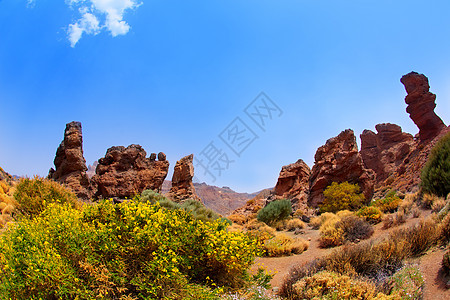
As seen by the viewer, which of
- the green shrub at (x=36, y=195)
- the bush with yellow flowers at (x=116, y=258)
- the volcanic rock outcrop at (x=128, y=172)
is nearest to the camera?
the bush with yellow flowers at (x=116, y=258)

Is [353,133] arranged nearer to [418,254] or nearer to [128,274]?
[418,254]

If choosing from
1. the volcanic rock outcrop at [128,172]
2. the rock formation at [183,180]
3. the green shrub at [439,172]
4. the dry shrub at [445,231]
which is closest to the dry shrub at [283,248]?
the dry shrub at [445,231]

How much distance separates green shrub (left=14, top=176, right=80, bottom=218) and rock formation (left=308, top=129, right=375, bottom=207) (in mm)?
21693

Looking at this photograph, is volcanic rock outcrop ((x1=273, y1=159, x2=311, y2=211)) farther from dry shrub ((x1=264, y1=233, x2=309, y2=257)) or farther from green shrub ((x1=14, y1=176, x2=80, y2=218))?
green shrub ((x1=14, y1=176, x2=80, y2=218))

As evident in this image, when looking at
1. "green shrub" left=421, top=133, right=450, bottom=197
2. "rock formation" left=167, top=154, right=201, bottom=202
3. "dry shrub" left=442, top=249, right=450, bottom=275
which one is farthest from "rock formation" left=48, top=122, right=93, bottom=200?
"green shrub" left=421, top=133, right=450, bottom=197

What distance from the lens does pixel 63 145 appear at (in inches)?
901

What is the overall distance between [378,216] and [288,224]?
236 inches

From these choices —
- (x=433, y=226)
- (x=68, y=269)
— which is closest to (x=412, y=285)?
(x=433, y=226)

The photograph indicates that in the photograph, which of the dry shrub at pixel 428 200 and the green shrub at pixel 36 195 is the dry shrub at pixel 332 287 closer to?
the dry shrub at pixel 428 200

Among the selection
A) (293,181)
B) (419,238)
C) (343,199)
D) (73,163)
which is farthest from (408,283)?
(293,181)

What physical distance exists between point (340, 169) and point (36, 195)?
79.1ft

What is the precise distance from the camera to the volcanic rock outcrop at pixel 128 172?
74.3ft

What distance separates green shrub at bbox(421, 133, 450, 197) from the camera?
40.0 ft

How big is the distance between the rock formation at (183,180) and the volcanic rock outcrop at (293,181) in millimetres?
11197
